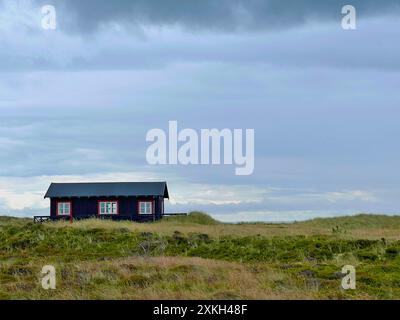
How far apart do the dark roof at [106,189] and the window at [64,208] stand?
1.00m

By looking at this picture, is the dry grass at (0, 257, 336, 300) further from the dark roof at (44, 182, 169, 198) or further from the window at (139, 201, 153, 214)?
the dark roof at (44, 182, 169, 198)

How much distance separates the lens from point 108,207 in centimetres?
6256

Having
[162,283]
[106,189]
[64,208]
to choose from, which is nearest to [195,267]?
[162,283]

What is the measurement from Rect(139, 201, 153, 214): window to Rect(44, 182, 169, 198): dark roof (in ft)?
3.30

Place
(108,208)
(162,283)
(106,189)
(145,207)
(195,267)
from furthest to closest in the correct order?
(106,189) < (108,208) < (145,207) < (195,267) < (162,283)

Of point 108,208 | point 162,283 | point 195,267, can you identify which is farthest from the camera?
point 108,208

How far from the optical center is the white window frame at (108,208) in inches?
2461

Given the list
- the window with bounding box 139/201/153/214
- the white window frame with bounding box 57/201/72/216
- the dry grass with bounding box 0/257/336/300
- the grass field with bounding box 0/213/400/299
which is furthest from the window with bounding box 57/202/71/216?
the dry grass with bounding box 0/257/336/300

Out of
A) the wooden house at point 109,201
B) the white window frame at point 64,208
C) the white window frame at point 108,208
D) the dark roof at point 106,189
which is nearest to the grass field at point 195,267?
the wooden house at point 109,201

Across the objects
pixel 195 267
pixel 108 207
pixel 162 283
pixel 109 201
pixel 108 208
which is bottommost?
pixel 162 283

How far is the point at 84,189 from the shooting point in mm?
63719

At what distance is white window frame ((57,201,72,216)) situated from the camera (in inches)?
2484

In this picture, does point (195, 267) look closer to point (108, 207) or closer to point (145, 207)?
point (145, 207)

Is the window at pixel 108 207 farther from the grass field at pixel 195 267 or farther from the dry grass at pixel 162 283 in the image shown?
the dry grass at pixel 162 283
